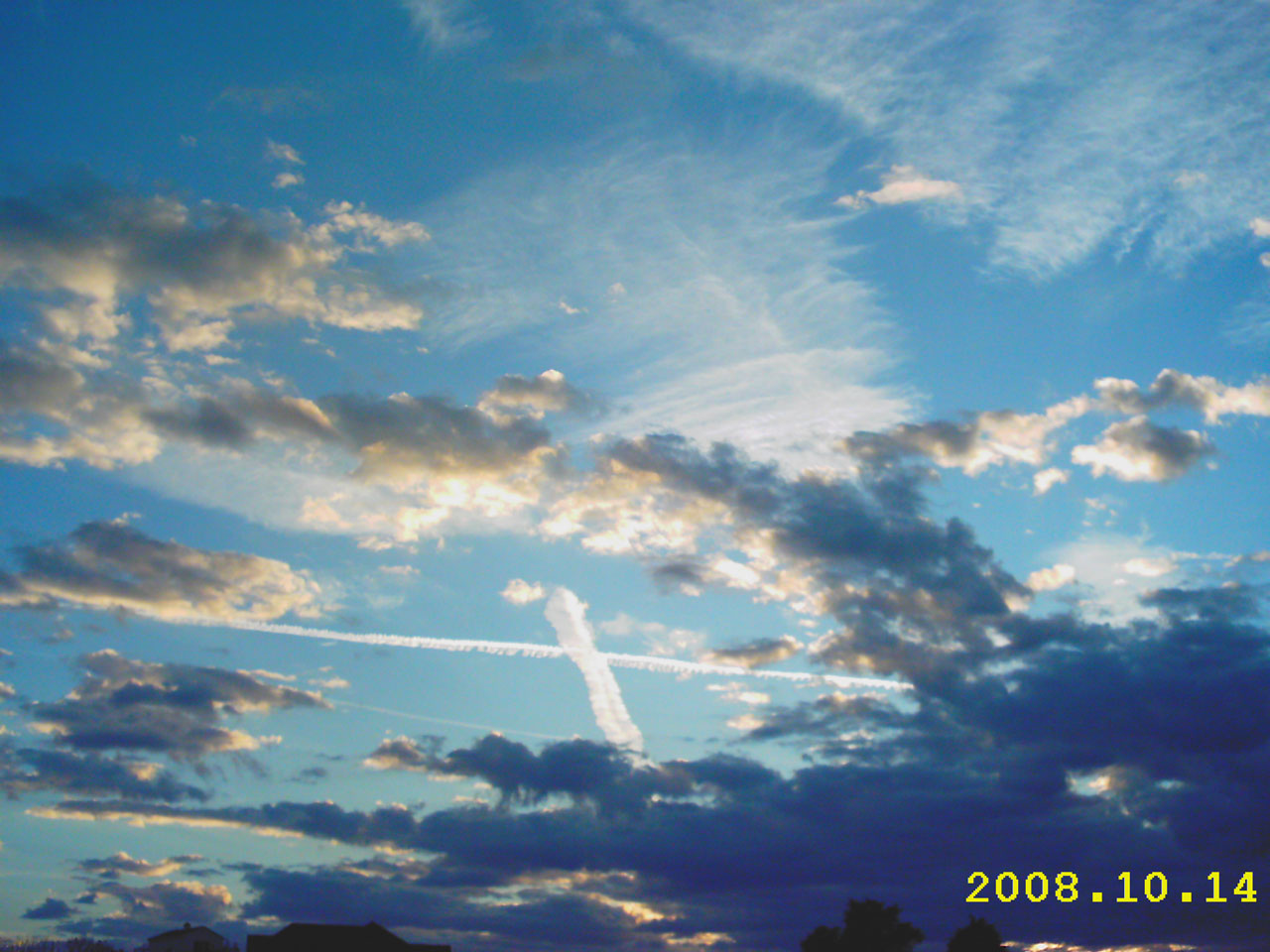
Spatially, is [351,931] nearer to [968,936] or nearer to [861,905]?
[861,905]

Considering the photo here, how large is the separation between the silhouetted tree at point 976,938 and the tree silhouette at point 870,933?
524 cm

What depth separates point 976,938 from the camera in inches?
5236

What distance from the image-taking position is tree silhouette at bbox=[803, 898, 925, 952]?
133875 mm

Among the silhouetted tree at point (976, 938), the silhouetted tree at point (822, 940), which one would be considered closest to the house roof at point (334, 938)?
the silhouetted tree at point (822, 940)

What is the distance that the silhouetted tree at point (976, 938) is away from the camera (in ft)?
432

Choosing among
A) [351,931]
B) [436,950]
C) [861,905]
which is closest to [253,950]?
[351,931]

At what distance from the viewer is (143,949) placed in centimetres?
18125

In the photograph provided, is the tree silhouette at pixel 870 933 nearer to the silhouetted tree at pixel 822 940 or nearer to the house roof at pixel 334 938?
the silhouetted tree at pixel 822 940

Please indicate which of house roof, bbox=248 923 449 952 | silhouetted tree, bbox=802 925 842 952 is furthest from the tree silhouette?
house roof, bbox=248 923 449 952

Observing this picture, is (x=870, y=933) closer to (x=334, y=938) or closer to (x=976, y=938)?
(x=976, y=938)

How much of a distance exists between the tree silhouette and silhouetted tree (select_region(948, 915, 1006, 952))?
5.24 m

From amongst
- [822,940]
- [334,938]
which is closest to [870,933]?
[822,940]

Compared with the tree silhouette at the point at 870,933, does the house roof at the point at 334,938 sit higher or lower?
lower

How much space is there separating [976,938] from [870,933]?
610 inches
